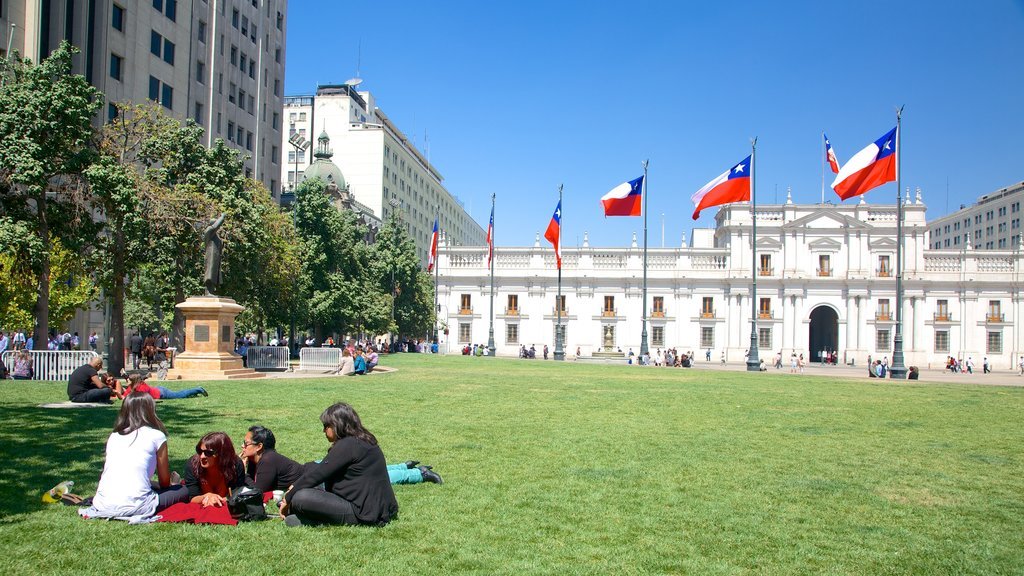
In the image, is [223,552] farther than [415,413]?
No

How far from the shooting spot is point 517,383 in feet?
75.5

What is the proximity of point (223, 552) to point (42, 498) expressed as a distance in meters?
2.45

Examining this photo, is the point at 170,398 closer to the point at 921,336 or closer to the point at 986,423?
the point at 986,423

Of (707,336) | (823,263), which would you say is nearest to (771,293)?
(823,263)

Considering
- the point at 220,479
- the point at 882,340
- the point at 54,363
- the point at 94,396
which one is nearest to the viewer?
the point at 220,479

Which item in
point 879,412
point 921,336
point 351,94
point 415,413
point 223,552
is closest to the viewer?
point 223,552

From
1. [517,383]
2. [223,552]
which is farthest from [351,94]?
[223,552]

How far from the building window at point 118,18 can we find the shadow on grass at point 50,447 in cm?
3055

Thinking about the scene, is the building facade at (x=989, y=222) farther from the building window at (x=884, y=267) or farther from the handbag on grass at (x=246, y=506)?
the handbag on grass at (x=246, y=506)

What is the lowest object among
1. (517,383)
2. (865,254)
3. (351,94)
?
(517,383)

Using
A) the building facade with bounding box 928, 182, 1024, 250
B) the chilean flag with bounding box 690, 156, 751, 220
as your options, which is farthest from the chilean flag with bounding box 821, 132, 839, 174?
the building facade with bounding box 928, 182, 1024, 250

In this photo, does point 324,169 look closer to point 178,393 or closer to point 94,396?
point 178,393

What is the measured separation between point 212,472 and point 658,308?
61.2 metres

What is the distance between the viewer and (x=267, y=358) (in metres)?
27.2
